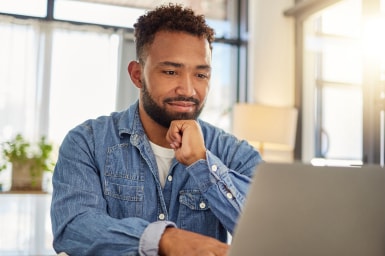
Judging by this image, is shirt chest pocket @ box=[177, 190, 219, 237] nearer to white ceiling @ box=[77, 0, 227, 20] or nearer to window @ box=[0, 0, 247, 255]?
window @ box=[0, 0, 247, 255]

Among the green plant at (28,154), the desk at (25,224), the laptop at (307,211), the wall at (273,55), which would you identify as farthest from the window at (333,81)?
the laptop at (307,211)

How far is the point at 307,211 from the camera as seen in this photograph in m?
0.60

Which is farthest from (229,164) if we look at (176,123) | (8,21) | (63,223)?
(8,21)

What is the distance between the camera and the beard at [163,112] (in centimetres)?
126

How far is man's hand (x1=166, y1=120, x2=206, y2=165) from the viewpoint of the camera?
116cm

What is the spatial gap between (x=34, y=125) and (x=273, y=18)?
2615mm

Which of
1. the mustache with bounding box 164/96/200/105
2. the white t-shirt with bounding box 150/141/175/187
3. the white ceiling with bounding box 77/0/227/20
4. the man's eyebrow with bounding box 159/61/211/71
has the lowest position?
the white t-shirt with bounding box 150/141/175/187

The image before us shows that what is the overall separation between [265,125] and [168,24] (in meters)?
2.89

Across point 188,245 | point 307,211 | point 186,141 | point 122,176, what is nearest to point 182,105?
point 186,141

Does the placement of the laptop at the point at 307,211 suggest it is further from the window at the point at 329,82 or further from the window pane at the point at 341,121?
the window pane at the point at 341,121

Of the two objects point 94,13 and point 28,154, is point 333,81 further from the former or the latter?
point 28,154

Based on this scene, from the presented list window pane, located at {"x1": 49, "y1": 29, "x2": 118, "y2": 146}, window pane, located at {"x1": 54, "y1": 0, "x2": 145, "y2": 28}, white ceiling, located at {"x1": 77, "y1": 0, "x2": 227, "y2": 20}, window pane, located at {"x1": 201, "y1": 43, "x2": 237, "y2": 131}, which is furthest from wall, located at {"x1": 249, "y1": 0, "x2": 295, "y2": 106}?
window pane, located at {"x1": 49, "y1": 29, "x2": 118, "y2": 146}

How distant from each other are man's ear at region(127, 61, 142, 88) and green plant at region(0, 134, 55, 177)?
2611 millimetres

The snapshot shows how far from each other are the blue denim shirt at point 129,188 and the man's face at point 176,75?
0.10 meters
